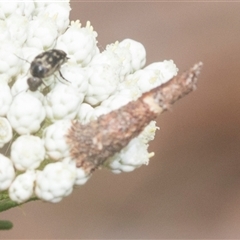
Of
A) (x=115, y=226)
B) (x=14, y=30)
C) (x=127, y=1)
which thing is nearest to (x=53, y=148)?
(x=14, y=30)

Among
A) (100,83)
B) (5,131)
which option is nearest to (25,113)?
(5,131)

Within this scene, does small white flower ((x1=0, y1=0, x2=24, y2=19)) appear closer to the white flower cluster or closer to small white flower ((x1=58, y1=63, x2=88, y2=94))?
the white flower cluster

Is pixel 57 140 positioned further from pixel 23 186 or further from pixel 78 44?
pixel 78 44

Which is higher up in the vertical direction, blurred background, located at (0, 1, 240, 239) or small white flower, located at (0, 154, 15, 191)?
blurred background, located at (0, 1, 240, 239)

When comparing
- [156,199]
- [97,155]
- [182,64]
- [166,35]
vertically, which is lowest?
[97,155]

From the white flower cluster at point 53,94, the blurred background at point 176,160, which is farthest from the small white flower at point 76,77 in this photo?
the blurred background at point 176,160

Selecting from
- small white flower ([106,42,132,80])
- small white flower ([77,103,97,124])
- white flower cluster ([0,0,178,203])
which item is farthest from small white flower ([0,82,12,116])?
small white flower ([106,42,132,80])

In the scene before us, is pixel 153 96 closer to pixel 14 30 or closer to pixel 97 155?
pixel 97 155
